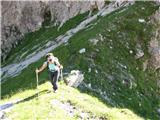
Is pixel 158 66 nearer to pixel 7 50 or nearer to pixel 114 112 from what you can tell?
pixel 114 112

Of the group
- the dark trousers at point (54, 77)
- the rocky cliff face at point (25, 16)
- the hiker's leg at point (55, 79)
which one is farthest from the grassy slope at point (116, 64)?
the rocky cliff face at point (25, 16)

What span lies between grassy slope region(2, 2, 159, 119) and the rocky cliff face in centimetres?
3320

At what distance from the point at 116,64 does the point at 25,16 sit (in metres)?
49.6

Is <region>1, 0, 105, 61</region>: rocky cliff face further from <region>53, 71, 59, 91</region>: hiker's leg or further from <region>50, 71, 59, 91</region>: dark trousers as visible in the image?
<region>50, 71, 59, 91</region>: dark trousers

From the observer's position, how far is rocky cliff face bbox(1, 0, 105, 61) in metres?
88.5

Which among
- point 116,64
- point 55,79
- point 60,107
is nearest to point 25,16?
point 116,64

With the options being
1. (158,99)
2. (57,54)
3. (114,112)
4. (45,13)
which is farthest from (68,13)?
(114,112)

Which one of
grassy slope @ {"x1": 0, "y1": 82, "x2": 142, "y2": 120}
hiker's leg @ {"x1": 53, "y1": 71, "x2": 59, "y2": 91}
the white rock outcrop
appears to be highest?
hiker's leg @ {"x1": 53, "y1": 71, "x2": 59, "y2": 91}

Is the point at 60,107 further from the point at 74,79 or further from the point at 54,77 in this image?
the point at 74,79

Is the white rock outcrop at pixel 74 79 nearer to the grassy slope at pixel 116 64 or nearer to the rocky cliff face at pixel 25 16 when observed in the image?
the grassy slope at pixel 116 64

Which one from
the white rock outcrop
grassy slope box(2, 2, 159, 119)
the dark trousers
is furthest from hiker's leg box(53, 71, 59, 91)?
grassy slope box(2, 2, 159, 119)

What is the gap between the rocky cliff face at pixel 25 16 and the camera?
88.5m

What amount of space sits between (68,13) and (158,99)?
42196 millimetres

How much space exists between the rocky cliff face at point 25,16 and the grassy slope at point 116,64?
33.2m
